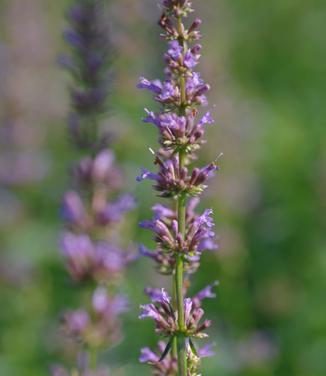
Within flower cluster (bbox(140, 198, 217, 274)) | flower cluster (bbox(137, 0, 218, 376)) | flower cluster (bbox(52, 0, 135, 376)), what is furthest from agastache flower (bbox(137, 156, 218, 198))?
flower cluster (bbox(52, 0, 135, 376))

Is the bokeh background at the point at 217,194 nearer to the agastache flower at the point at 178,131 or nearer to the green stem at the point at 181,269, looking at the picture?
the green stem at the point at 181,269

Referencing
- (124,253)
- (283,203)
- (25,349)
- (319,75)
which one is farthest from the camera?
(319,75)

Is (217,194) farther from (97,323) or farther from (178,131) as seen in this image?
(178,131)

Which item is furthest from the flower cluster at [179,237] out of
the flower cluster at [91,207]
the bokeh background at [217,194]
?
the bokeh background at [217,194]

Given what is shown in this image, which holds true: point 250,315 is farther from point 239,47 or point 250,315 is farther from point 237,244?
point 239,47

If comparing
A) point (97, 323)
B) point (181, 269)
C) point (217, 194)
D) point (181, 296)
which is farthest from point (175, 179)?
point (217, 194)

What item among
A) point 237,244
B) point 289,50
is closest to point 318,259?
point 237,244
